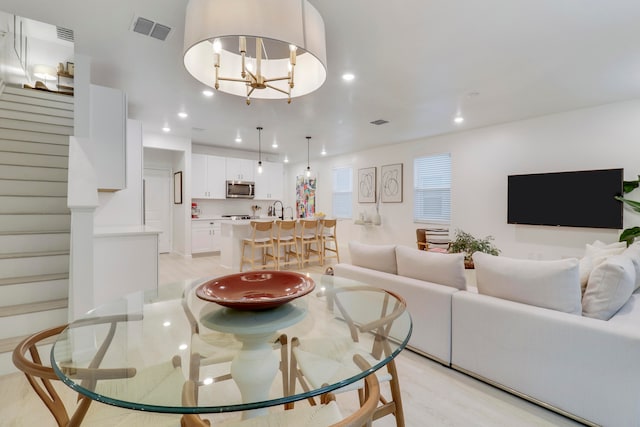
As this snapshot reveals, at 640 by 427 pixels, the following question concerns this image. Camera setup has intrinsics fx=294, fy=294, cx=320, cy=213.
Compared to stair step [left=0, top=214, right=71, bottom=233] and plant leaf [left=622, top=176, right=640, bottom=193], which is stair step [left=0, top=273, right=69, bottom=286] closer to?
stair step [left=0, top=214, right=71, bottom=233]

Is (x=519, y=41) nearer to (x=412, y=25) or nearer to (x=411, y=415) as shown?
(x=412, y=25)

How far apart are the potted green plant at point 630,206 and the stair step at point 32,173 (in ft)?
22.0

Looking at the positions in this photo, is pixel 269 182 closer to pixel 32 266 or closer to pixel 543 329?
pixel 32 266

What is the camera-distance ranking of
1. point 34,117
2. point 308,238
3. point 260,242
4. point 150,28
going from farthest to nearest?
point 308,238
point 260,242
point 34,117
point 150,28

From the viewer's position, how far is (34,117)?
393 centimetres

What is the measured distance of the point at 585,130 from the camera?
423 centimetres

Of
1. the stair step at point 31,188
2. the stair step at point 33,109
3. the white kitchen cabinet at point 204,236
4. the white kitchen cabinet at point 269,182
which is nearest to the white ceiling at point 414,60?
the stair step at point 33,109

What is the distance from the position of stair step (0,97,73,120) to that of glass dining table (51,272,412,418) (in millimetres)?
4082

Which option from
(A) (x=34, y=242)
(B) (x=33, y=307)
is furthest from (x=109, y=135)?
(B) (x=33, y=307)

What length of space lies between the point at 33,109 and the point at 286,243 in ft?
13.6

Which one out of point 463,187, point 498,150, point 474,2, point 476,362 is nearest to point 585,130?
point 498,150

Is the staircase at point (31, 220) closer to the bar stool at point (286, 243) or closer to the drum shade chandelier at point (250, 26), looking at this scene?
the drum shade chandelier at point (250, 26)

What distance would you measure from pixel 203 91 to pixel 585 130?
5.32 metres

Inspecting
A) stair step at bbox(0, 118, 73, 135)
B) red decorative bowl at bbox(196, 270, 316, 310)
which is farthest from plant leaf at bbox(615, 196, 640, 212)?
stair step at bbox(0, 118, 73, 135)
